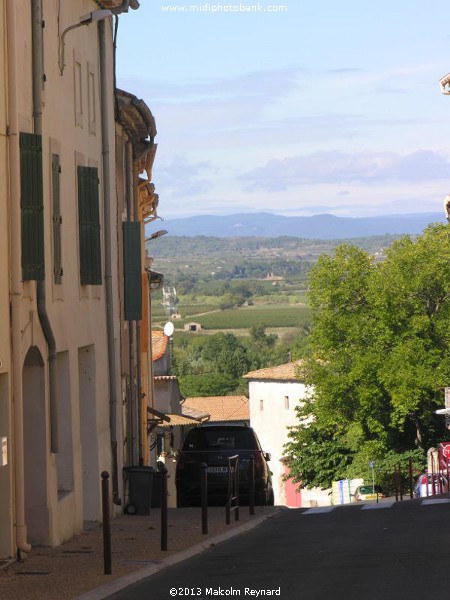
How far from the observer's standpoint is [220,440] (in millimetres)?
22938

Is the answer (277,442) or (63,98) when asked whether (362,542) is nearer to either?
(63,98)

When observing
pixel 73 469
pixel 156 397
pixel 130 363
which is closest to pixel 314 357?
pixel 156 397

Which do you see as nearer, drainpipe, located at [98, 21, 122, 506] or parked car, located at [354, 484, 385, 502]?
drainpipe, located at [98, 21, 122, 506]

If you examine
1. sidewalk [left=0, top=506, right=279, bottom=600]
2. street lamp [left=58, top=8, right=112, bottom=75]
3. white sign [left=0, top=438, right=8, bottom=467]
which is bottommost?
sidewalk [left=0, top=506, right=279, bottom=600]

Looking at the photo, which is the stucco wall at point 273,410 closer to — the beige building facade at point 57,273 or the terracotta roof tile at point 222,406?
the terracotta roof tile at point 222,406

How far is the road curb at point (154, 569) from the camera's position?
A: 411 inches

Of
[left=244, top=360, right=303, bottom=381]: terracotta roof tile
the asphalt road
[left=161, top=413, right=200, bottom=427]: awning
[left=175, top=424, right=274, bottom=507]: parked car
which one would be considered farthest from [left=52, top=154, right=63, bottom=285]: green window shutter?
[left=244, top=360, right=303, bottom=381]: terracotta roof tile

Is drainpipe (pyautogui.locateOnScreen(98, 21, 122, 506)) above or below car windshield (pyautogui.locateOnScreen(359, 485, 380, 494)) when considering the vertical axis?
above

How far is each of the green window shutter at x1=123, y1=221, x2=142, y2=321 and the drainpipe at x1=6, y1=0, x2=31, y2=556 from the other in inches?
378

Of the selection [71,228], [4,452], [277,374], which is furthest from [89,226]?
[277,374]

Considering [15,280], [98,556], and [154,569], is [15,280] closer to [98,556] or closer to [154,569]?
[98,556]

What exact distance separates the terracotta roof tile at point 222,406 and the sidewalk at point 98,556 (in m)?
77.9

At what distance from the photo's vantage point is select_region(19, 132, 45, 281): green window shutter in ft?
45.2

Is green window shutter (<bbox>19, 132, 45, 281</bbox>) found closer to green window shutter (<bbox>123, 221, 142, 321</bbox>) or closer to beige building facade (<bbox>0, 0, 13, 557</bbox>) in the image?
beige building facade (<bbox>0, 0, 13, 557</bbox>)
